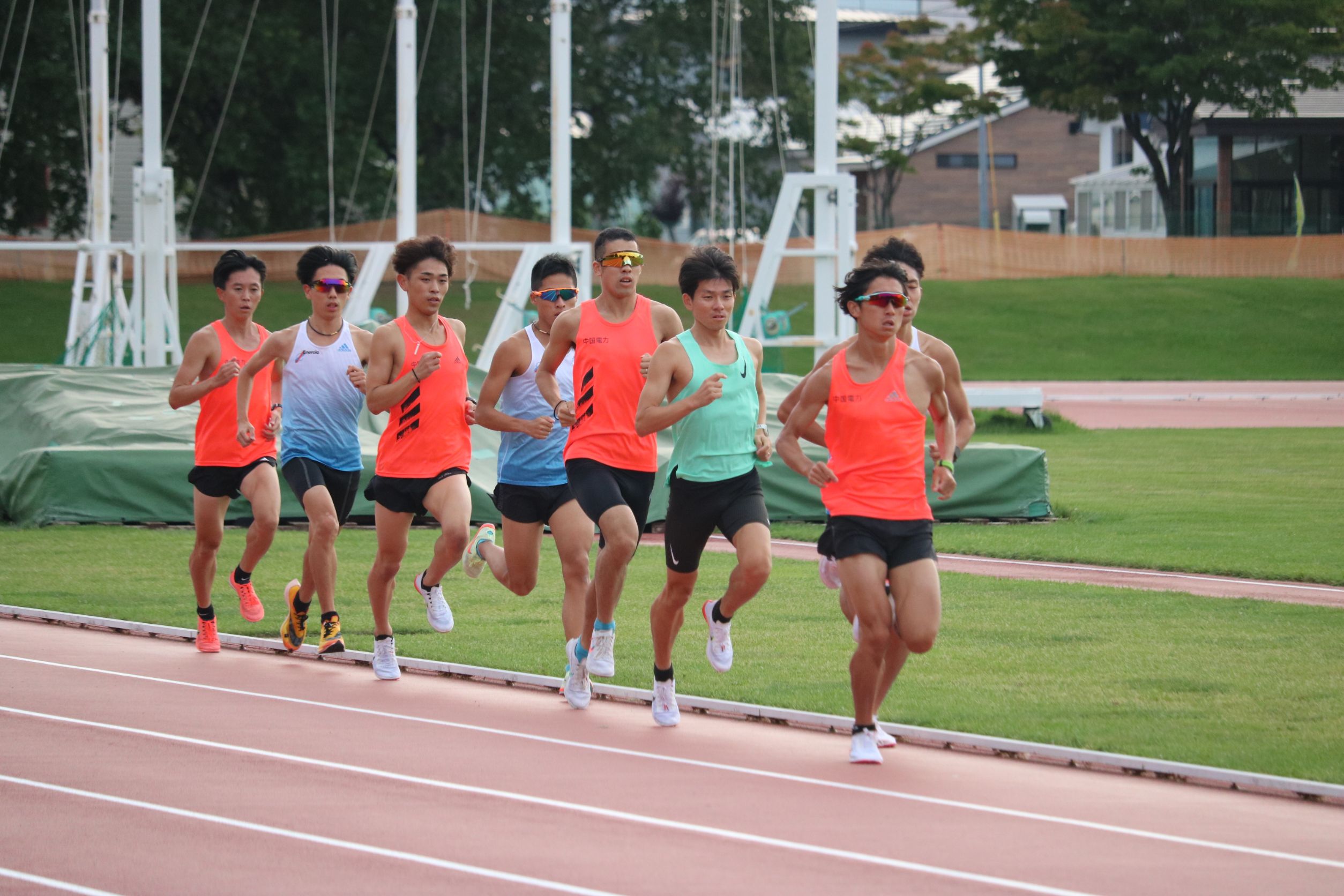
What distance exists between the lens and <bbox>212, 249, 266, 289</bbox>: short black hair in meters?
9.63

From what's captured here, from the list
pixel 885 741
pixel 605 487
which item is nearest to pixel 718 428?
pixel 605 487

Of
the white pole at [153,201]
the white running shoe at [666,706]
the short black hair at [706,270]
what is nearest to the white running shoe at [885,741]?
the white running shoe at [666,706]

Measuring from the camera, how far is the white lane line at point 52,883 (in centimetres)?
518

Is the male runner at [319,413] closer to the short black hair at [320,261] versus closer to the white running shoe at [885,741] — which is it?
the short black hair at [320,261]

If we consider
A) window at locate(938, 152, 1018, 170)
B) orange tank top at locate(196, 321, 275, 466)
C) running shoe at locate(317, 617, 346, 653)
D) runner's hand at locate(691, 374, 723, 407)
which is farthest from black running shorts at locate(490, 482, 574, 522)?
window at locate(938, 152, 1018, 170)

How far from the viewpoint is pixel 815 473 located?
265 inches

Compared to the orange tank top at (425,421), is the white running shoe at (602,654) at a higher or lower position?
lower

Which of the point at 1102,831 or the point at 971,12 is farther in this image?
the point at 971,12

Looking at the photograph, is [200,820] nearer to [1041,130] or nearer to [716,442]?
[716,442]

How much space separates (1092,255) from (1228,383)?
1612cm

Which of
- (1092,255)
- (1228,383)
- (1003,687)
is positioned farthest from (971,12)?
(1003,687)

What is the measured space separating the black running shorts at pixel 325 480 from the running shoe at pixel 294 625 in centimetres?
52

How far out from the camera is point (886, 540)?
666 centimetres

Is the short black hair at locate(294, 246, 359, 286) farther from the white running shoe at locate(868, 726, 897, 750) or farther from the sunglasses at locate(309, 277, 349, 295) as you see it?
the white running shoe at locate(868, 726, 897, 750)
